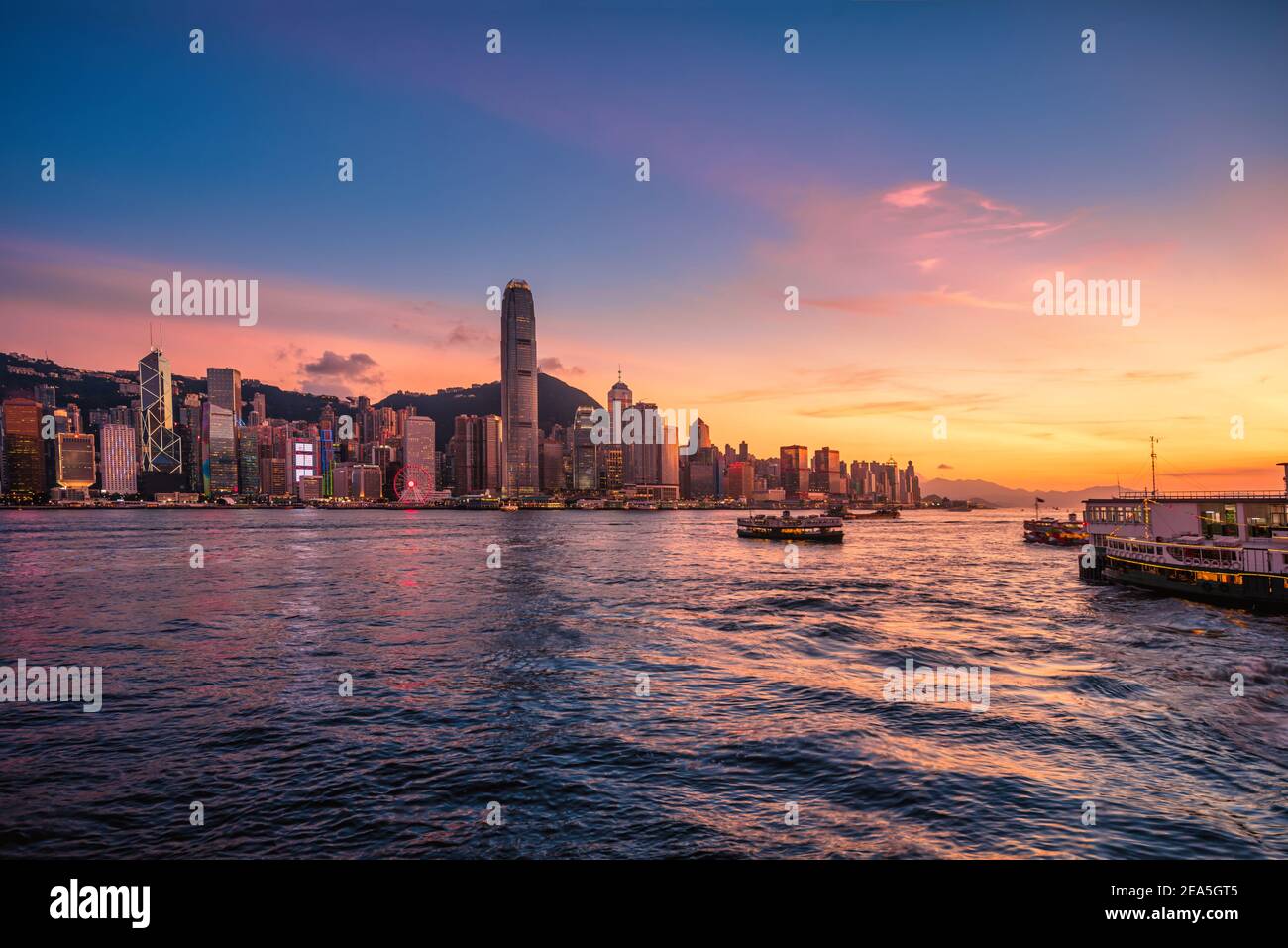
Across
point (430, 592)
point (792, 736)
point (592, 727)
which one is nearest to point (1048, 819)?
point (792, 736)

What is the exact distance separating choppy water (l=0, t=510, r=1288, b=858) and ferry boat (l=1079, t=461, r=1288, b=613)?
9.79 ft

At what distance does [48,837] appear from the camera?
1623 centimetres

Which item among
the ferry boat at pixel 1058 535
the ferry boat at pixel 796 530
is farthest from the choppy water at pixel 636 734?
the ferry boat at pixel 1058 535

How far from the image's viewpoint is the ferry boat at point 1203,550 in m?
51.2

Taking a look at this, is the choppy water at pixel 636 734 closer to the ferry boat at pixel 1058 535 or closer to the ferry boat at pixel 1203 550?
the ferry boat at pixel 1203 550

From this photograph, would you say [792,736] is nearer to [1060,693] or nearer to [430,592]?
[1060,693]

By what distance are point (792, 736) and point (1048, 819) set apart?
26.9 ft

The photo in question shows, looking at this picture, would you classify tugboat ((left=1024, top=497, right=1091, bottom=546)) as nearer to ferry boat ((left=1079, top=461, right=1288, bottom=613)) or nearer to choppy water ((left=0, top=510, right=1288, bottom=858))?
ferry boat ((left=1079, top=461, right=1288, bottom=613))

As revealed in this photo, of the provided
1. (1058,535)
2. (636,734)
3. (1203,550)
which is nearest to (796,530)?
(1058,535)

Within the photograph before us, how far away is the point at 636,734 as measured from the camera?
23.8m

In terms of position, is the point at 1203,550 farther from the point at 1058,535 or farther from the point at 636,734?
the point at 1058,535

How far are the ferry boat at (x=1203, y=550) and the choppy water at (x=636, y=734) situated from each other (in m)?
2.98
